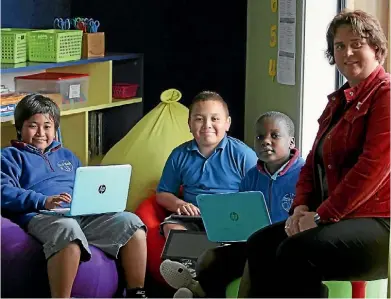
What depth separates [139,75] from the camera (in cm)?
465

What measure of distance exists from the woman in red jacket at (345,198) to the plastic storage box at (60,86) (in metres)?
1.84

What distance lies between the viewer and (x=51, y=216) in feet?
10.5

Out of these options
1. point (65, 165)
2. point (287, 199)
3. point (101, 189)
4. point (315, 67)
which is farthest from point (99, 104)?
point (287, 199)

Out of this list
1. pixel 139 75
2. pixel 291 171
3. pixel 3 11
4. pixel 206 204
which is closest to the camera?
pixel 206 204

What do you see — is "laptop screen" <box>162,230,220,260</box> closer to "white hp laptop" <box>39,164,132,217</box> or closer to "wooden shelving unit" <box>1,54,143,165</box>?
"white hp laptop" <box>39,164,132,217</box>

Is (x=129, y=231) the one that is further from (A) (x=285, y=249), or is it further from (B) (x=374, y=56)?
(B) (x=374, y=56)

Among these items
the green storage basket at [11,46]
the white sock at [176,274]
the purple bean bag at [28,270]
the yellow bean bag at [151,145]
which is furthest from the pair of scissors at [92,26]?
the white sock at [176,274]

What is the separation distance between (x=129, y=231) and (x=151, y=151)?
715 mm

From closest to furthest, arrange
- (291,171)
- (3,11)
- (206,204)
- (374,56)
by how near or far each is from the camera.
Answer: (374,56), (206,204), (291,171), (3,11)

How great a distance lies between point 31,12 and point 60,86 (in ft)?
1.59

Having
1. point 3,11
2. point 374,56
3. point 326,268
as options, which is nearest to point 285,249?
point 326,268

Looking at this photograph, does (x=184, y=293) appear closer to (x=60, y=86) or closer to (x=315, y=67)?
(x=315, y=67)

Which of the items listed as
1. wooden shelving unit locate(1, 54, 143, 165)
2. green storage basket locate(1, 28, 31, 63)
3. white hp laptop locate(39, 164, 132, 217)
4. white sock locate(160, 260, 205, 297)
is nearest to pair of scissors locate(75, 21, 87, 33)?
wooden shelving unit locate(1, 54, 143, 165)

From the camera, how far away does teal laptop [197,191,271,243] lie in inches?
112
